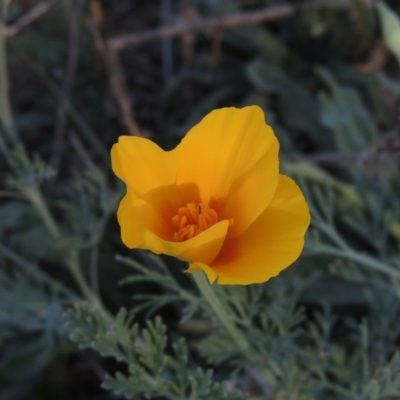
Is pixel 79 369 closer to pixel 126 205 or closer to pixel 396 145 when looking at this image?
pixel 396 145

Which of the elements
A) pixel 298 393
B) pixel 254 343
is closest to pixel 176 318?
pixel 254 343

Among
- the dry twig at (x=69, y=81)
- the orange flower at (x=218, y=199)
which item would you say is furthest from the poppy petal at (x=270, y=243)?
the dry twig at (x=69, y=81)

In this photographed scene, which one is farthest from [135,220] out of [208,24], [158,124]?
[158,124]

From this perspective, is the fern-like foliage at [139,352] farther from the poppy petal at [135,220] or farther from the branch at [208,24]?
the branch at [208,24]

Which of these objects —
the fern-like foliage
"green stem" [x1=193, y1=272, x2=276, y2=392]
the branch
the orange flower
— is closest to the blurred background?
the branch

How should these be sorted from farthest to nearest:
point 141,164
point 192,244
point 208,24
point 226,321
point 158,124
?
point 158,124, point 208,24, point 226,321, point 141,164, point 192,244

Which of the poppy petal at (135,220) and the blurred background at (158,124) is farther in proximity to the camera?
the blurred background at (158,124)

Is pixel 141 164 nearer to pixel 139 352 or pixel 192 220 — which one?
pixel 192 220

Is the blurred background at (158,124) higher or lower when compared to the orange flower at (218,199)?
lower
